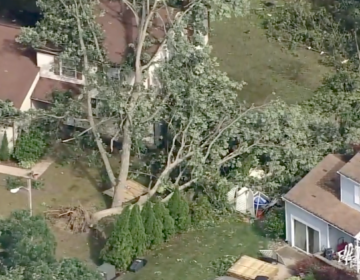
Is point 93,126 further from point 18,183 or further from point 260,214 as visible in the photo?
point 260,214

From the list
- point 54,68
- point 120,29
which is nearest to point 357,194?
point 120,29

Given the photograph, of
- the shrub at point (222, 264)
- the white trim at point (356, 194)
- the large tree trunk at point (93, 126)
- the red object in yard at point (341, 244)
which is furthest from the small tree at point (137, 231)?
the white trim at point (356, 194)

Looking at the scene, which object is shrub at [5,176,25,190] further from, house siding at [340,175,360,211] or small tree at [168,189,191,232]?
house siding at [340,175,360,211]

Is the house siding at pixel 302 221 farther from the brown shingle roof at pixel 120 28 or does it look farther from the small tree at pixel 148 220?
the brown shingle roof at pixel 120 28

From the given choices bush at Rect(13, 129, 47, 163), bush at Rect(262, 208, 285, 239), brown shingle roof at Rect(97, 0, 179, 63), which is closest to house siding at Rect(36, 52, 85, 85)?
brown shingle roof at Rect(97, 0, 179, 63)

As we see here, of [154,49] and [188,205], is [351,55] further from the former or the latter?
[188,205]

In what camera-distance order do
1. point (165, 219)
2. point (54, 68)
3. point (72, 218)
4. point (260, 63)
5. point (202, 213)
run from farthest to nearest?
point (260, 63), point (54, 68), point (202, 213), point (72, 218), point (165, 219)
